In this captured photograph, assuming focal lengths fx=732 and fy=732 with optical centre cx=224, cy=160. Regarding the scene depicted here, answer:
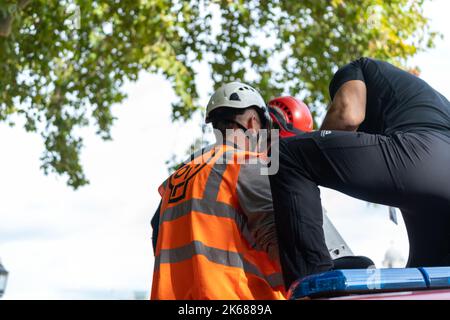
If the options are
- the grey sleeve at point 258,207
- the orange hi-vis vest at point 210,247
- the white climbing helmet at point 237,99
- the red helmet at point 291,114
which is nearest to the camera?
the orange hi-vis vest at point 210,247

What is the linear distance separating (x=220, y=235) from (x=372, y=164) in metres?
0.76

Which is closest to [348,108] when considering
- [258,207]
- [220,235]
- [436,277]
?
[258,207]

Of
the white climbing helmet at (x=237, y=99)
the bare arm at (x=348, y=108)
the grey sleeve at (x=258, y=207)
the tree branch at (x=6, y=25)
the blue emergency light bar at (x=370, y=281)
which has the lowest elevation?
the blue emergency light bar at (x=370, y=281)

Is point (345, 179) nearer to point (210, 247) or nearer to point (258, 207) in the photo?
point (258, 207)

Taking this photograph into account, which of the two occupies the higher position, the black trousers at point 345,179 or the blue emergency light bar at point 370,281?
the black trousers at point 345,179

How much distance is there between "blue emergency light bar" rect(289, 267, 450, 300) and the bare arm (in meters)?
1.07

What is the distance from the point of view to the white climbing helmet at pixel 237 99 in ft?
13.0

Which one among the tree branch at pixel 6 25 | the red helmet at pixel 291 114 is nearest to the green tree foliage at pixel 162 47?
the tree branch at pixel 6 25

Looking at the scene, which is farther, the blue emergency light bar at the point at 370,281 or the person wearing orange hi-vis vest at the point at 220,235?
the person wearing orange hi-vis vest at the point at 220,235

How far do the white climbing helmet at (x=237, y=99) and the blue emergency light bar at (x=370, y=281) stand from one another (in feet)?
4.95

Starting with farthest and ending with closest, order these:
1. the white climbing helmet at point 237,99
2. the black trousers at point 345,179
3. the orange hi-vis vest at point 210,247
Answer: the white climbing helmet at point 237,99 < the orange hi-vis vest at point 210,247 < the black trousers at point 345,179

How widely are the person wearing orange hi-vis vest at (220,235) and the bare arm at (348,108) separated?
401 millimetres

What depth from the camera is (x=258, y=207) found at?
3.38 m

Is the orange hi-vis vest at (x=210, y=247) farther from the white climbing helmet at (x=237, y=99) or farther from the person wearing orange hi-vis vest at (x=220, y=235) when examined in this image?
the white climbing helmet at (x=237, y=99)
